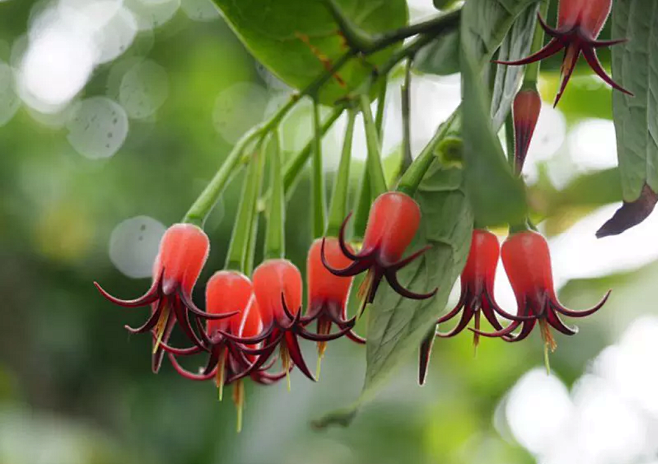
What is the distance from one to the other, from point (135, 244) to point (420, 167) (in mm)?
1977

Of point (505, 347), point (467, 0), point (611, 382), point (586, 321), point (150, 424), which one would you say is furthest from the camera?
point (150, 424)

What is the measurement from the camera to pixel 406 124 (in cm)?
71

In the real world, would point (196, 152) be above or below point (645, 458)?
above

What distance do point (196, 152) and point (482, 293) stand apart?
2.00 m

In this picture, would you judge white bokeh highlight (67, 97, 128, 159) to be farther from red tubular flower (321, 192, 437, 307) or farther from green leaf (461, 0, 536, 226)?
green leaf (461, 0, 536, 226)

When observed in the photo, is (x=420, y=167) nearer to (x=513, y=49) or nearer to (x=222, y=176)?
(x=513, y=49)

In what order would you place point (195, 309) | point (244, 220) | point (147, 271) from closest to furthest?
point (195, 309) → point (244, 220) → point (147, 271)

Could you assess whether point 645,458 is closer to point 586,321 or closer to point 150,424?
point 586,321

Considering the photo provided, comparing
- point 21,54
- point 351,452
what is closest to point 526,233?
point 351,452

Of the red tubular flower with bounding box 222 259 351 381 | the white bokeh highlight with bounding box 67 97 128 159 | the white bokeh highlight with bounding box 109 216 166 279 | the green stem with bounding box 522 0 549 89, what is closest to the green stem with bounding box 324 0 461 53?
the green stem with bounding box 522 0 549 89

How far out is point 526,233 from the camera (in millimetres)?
578

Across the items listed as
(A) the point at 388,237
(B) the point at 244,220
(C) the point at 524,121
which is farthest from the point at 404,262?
(B) the point at 244,220

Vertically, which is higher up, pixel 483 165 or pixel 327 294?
pixel 483 165

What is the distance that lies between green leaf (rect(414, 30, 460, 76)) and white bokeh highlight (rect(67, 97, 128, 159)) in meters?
1.99
